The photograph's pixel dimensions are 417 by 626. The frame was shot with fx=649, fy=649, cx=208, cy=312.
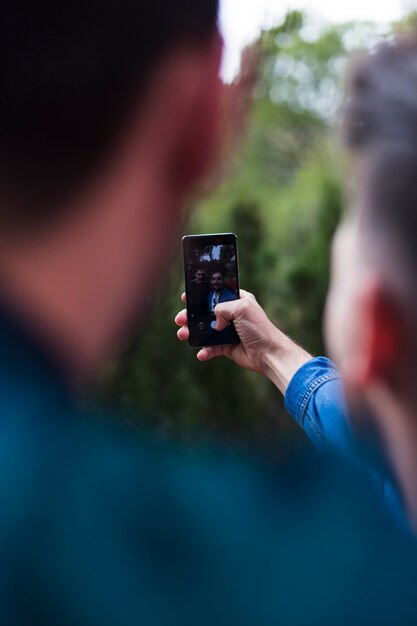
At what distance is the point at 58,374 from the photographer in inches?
20.7

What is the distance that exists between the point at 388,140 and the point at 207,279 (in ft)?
3.31

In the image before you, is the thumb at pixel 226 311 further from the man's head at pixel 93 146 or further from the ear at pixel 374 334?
the man's head at pixel 93 146

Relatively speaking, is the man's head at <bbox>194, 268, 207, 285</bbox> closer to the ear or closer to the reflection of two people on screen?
the reflection of two people on screen

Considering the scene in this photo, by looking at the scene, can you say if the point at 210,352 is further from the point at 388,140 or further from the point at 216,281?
the point at 388,140

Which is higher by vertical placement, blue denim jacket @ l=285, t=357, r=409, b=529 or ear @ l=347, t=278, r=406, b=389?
ear @ l=347, t=278, r=406, b=389

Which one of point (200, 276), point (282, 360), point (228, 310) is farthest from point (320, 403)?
point (200, 276)

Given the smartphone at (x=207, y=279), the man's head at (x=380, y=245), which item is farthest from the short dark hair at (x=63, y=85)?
the smartphone at (x=207, y=279)

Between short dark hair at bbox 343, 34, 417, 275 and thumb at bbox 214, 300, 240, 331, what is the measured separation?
930mm

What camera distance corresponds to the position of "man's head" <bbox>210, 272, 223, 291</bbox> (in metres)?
1.74

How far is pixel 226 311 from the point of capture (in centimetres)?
173

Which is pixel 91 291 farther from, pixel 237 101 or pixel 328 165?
pixel 328 165

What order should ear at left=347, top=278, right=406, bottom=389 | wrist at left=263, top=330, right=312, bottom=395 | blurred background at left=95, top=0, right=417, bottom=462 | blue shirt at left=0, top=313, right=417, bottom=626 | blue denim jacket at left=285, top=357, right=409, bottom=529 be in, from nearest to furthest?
blue shirt at left=0, top=313, right=417, bottom=626, ear at left=347, top=278, right=406, bottom=389, blue denim jacket at left=285, top=357, right=409, bottom=529, wrist at left=263, top=330, right=312, bottom=395, blurred background at left=95, top=0, right=417, bottom=462

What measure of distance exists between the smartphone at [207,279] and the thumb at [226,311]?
14 mm

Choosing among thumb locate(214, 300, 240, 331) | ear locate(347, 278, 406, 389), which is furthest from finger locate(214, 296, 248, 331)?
ear locate(347, 278, 406, 389)
